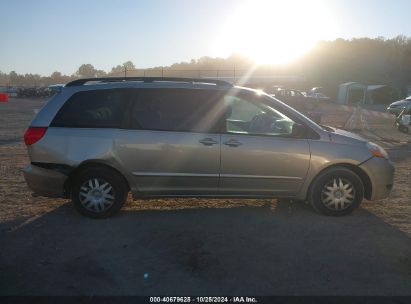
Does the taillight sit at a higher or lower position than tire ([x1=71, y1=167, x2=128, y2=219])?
higher

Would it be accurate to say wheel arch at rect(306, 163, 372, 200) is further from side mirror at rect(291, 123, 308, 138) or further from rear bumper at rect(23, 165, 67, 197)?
rear bumper at rect(23, 165, 67, 197)

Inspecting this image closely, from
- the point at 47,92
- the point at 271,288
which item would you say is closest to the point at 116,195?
the point at 271,288

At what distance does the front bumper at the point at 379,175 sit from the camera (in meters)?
5.34

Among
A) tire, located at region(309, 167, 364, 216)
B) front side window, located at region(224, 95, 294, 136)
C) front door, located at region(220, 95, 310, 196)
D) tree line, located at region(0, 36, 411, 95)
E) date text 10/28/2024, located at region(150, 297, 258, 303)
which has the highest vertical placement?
tree line, located at region(0, 36, 411, 95)

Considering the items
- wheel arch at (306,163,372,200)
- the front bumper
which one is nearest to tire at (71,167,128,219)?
wheel arch at (306,163,372,200)

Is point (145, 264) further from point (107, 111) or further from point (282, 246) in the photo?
point (107, 111)

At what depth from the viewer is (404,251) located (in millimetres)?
4371

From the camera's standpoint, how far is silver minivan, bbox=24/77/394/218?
5.11 metres

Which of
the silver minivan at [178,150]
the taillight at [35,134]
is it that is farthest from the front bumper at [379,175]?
the taillight at [35,134]

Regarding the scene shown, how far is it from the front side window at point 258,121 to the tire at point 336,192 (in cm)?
76

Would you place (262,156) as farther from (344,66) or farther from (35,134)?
(344,66)

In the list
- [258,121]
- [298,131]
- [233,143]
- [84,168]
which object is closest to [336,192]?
[298,131]

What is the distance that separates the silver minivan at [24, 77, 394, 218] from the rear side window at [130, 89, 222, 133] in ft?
0.04

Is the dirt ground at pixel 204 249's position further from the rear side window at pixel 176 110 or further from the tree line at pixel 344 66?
the tree line at pixel 344 66
